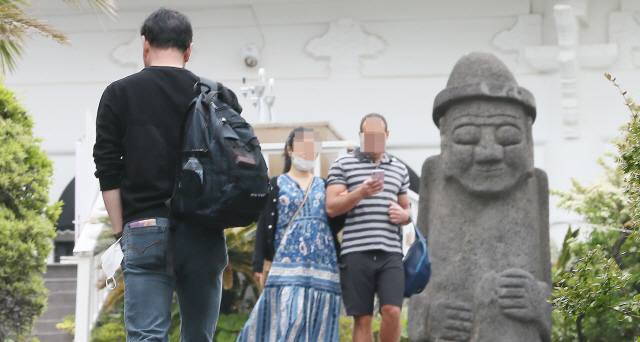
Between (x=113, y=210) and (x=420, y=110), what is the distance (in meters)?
9.36

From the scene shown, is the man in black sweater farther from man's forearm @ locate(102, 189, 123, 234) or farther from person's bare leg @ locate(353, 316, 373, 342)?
person's bare leg @ locate(353, 316, 373, 342)

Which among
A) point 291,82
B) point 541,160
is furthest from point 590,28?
point 291,82

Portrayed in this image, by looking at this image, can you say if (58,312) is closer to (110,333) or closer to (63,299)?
(63,299)

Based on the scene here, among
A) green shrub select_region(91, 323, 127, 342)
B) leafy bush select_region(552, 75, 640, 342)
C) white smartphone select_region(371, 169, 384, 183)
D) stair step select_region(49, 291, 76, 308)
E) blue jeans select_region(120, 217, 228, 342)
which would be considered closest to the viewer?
blue jeans select_region(120, 217, 228, 342)

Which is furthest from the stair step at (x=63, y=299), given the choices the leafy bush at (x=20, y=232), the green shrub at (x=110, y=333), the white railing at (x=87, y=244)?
the leafy bush at (x=20, y=232)

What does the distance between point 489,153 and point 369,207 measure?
3.51 feet

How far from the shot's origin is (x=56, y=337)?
778 centimetres

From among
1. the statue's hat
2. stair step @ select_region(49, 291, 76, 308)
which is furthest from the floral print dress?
stair step @ select_region(49, 291, 76, 308)

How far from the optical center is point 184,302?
9.75 ft

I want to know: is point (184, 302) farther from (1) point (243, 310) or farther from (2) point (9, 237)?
(1) point (243, 310)

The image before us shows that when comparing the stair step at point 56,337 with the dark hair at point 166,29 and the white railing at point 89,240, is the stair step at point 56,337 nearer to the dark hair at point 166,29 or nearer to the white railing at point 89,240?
the white railing at point 89,240

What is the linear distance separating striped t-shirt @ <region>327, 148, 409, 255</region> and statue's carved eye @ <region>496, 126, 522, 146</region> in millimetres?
853

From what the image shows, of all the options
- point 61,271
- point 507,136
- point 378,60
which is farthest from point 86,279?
point 378,60

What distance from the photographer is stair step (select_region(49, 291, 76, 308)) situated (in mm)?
8688
